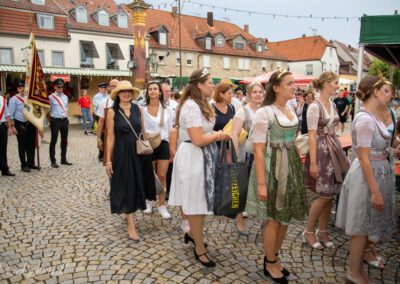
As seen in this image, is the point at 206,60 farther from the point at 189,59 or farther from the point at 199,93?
the point at 199,93

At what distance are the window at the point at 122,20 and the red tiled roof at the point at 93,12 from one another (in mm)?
279

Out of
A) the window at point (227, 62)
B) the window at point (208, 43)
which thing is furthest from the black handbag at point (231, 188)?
the window at point (227, 62)

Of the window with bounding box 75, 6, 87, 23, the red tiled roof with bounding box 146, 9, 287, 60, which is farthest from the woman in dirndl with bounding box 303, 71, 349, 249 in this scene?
the red tiled roof with bounding box 146, 9, 287, 60

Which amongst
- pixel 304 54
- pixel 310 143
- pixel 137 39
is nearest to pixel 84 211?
pixel 310 143

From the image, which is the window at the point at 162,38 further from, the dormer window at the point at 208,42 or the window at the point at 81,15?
the window at the point at 81,15

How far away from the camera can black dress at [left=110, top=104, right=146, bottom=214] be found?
4.21 m

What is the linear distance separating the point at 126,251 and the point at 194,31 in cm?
3540

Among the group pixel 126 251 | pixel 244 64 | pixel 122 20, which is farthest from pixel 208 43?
pixel 126 251

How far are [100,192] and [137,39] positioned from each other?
16358mm

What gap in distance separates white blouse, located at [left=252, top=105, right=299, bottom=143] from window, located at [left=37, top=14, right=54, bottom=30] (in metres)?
25.1

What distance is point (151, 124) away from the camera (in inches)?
197

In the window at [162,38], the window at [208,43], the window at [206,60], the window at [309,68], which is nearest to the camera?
the window at [162,38]

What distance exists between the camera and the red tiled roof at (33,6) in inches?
896

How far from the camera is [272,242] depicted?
3.10 m
